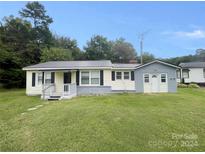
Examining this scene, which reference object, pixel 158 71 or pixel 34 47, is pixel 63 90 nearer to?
pixel 158 71

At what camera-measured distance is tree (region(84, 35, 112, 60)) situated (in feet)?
132

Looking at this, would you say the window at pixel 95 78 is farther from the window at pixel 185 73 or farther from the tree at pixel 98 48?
the tree at pixel 98 48

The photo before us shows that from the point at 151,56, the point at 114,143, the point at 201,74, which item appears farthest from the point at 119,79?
the point at 151,56

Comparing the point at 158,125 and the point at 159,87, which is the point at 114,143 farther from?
the point at 159,87

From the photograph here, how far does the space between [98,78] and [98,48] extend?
2547 centimetres

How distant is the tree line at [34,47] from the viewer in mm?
25139

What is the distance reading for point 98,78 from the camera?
53.8 feet

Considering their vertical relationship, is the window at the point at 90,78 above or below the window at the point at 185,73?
below

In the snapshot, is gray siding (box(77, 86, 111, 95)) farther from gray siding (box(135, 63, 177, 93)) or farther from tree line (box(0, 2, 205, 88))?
tree line (box(0, 2, 205, 88))

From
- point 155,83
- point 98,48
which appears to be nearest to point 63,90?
point 155,83

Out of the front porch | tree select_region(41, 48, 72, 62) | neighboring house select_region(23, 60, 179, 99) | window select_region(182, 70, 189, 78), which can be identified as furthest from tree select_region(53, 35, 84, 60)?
the front porch

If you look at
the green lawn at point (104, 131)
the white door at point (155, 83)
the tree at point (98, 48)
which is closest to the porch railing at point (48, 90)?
the green lawn at point (104, 131)

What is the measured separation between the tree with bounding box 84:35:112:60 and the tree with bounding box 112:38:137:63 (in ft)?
9.92

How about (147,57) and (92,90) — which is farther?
(147,57)
